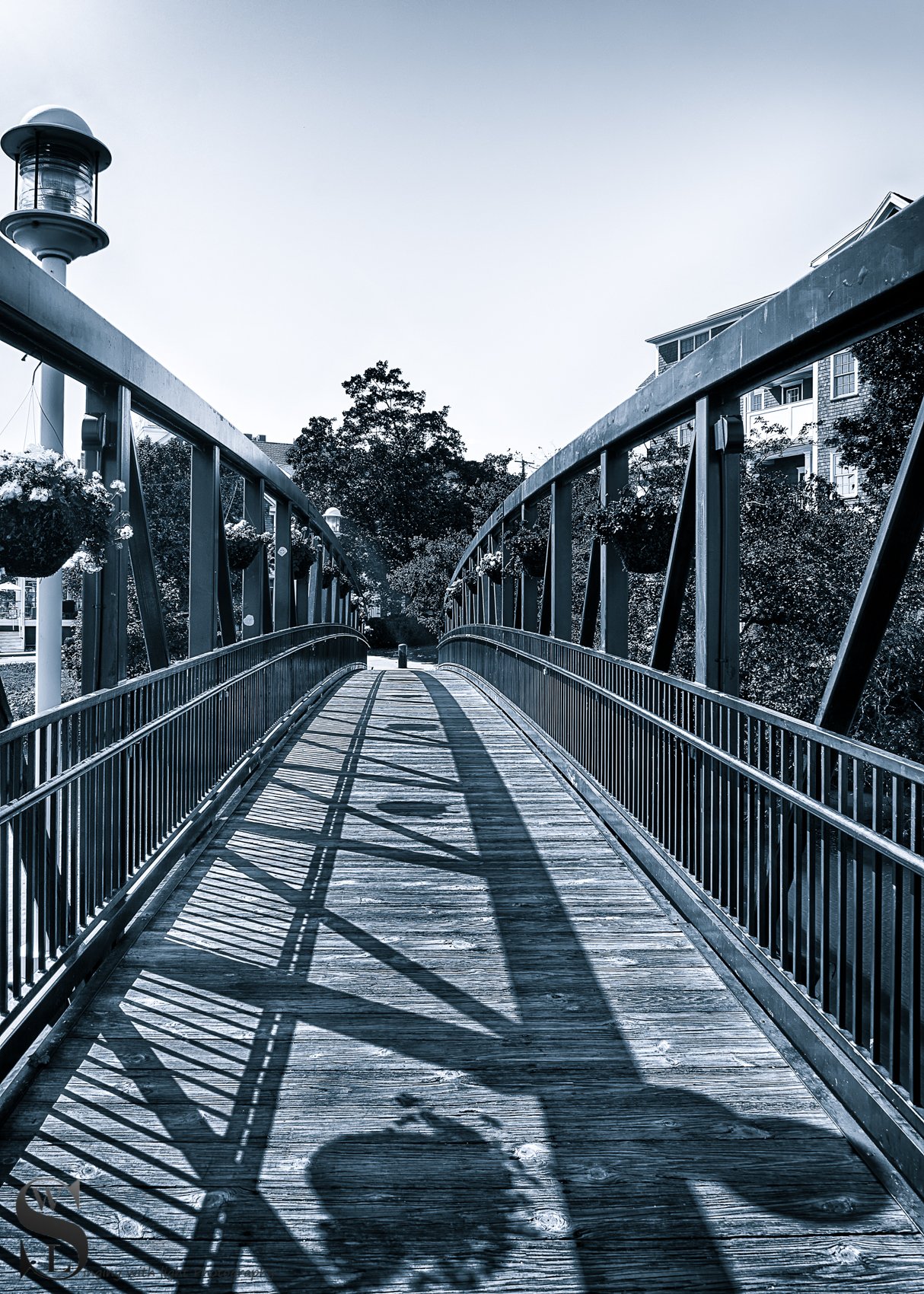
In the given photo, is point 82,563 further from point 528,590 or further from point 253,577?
point 528,590

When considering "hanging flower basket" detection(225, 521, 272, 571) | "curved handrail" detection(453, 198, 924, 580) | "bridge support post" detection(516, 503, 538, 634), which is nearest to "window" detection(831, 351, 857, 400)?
"bridge support post" detection(516, 503, 538, 634)

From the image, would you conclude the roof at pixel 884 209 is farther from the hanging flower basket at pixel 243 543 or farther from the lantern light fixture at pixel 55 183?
the lantern light fixture at pixel 55 183

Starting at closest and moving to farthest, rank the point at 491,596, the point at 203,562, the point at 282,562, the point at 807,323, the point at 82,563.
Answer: the point at 807,323, the point at 82,563, the point at 203,562, the point at 282,562, the point at 491,596

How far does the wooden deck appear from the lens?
2770mm

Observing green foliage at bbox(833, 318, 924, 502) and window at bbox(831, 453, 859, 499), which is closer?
green foliage at bbox(833, 318, 924, 502)

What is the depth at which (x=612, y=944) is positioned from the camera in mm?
5129

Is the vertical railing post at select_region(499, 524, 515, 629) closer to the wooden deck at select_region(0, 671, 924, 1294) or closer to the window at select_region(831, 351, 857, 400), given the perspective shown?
the wooden deck at select_region(0, 671, 924, 1294)

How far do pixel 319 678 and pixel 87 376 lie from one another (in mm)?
12382

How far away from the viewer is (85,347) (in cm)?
570

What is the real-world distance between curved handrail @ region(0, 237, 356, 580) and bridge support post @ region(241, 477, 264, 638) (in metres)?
3.06

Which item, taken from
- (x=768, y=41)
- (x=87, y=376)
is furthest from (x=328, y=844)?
(x=768, y=41)

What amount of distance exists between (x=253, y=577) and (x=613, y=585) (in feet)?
16.6

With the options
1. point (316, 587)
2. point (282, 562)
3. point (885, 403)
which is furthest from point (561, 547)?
point (316, 587)

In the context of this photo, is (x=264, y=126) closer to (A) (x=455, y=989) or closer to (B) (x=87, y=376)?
(B) (x=87, y=376)
